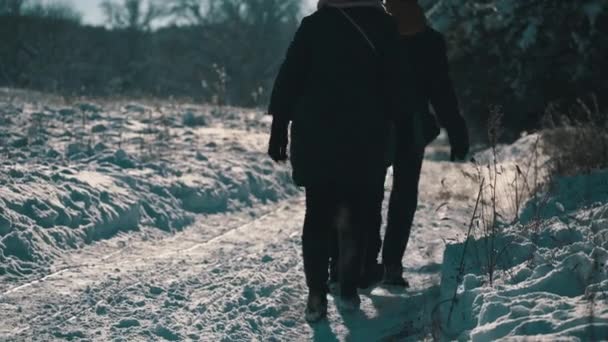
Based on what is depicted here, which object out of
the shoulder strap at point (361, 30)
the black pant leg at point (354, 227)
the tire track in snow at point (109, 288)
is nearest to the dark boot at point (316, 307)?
the black pant leg at point (354, 227)

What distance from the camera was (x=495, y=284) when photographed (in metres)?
3.93

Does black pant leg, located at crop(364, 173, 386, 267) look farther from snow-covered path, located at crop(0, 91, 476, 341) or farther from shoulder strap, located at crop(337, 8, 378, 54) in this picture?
shoulder strap, located at crop(337, 8, 378, 54)

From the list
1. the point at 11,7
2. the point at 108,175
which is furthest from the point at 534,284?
the point at 11,7

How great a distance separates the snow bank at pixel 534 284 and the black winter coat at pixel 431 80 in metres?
0.79

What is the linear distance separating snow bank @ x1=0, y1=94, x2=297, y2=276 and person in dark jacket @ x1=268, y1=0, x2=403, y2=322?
86.0 inches

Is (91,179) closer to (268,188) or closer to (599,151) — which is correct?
(268,188)

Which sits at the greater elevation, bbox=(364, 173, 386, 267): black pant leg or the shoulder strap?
the shoulder strap

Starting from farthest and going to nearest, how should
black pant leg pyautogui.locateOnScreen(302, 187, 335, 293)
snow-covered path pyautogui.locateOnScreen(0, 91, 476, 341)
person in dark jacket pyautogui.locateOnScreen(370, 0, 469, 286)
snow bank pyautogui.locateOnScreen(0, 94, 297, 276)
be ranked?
1. snow bank pyautogui.locateOnScreen(0, 94, 297, 276)
2. person in dark jacket pyautogui.locateOnScreen(370, 0, 469, 286)
3. black pant leg pyautogui.locateOnScreen(302, 187, 335, 293)
4. snow-covered path pyautogui.locateOnScreen(0, 91, 476, 341)

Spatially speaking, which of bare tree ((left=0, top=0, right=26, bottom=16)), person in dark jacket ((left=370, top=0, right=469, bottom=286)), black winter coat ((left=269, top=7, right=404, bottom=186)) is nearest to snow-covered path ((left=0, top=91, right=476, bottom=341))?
person in dark jacket ((left=370, top=0, right=469, bottom=286))

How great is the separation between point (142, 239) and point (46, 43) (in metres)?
35.9

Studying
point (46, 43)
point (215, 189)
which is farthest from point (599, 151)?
point (46, 43)

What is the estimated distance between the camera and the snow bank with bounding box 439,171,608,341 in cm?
311

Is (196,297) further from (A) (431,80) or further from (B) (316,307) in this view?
(A) (431,80)

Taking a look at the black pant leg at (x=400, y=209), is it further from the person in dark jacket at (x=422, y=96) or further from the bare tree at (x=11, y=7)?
the bare tree at (x=11, y=7)
